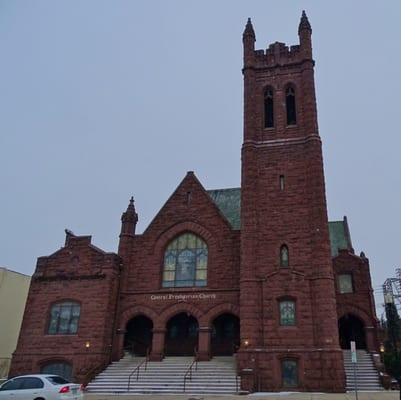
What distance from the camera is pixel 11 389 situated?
53.5 feet

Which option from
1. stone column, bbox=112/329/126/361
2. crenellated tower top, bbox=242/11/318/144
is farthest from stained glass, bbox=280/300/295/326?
crenellated tower top, bbox=242/11/318/144

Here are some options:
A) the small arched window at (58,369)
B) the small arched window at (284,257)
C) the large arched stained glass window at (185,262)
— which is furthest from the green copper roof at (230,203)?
the small arched window at (58,369)

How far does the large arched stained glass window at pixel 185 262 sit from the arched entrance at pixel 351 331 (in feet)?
36.4

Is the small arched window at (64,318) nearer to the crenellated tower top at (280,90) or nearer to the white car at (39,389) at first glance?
the white car at (39,389)

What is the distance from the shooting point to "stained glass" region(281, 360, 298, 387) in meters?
23.5

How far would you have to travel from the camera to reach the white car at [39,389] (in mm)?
15727

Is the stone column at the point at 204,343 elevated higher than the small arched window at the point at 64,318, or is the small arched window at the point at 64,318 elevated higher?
the small arched window at the point at 64,318

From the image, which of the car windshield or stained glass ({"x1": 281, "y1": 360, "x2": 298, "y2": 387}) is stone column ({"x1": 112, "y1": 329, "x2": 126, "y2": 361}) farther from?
the car windshield

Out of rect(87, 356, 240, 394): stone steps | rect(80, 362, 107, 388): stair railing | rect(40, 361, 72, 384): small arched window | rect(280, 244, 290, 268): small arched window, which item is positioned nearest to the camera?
rect(87, 356, 240, 394): stone steps

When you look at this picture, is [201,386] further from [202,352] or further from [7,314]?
[7,314]

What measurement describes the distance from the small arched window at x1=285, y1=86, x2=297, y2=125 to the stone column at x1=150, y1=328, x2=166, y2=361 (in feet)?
55.3

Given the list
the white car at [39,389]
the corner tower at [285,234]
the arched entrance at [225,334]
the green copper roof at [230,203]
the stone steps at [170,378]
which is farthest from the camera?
the green copper roof at [230,203]

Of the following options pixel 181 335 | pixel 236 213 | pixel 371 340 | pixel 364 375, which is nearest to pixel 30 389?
pixel 181 335

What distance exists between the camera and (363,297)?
31578 mm
